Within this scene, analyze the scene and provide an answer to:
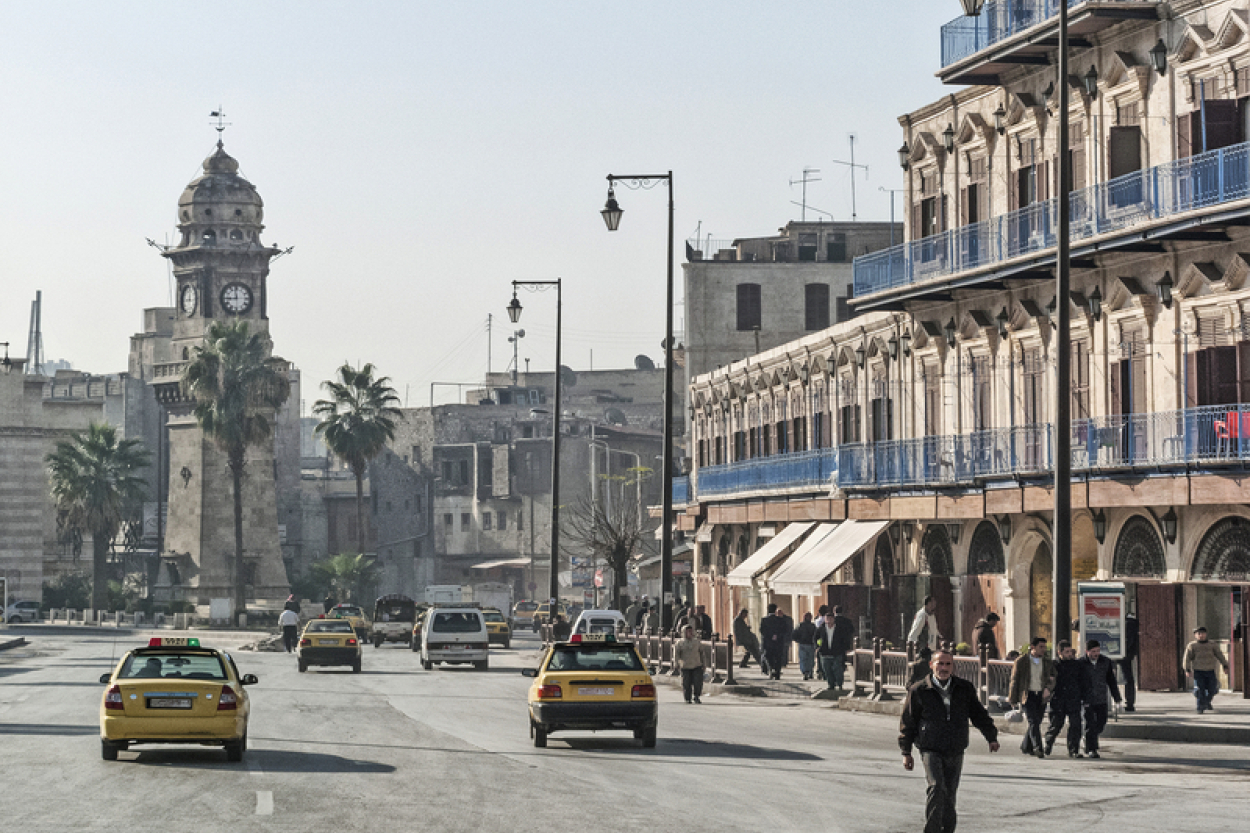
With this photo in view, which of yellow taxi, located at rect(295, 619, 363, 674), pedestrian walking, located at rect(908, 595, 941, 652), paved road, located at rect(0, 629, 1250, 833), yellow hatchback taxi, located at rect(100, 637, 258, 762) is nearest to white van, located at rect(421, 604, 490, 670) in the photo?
yellow taxi, located at rect(295, 619, 363, 674)

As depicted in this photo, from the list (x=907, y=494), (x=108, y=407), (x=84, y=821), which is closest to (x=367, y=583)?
(x=108, y=407)

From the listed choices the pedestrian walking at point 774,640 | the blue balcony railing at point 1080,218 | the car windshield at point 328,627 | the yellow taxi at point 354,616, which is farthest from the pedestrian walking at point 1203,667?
the yellow taxi at point 354,616

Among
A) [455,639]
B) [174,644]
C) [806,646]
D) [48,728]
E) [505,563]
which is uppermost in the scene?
[505,563]

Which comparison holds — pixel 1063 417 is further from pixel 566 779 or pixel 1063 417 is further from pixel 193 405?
pixel 193 405

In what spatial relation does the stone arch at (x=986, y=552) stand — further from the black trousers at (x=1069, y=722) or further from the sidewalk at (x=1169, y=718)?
the black trousers at (x=1069, y=722)

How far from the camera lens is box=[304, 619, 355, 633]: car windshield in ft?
161

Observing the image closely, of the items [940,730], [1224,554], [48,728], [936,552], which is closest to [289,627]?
[936,552]

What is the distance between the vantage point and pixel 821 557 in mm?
45281

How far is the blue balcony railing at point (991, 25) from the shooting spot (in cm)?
3700

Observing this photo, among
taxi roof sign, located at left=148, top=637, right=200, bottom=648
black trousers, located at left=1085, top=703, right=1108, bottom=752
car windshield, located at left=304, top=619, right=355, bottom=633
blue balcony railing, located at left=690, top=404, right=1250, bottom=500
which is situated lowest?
black trousers, located at left=1085, top=703, right=1108, bottom=752

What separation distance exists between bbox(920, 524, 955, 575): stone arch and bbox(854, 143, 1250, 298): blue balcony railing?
17.7 ft

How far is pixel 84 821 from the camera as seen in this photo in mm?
16547

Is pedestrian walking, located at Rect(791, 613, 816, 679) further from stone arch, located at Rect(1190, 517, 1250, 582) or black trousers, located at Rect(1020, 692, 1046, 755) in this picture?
black trousers, located at Rect(1020, 692, 1046, 755)

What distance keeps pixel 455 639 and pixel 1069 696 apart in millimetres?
28456
